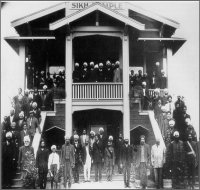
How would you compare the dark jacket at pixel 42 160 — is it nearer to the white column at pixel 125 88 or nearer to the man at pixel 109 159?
the man at pixel 109 159

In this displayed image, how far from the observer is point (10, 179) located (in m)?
12.6

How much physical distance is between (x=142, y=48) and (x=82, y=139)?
18.0 ft

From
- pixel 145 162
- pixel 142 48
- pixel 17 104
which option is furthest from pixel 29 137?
pixel 142 48

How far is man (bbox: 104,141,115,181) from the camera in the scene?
13320 mm

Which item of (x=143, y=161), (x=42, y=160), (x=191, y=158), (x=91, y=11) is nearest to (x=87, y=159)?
(x=42, y=160)

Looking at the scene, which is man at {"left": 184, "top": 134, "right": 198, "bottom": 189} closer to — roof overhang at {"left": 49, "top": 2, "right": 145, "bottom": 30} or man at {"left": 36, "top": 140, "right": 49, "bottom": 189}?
man at {"left": 36, "top": 140, "right": 49, "bottom": 189}

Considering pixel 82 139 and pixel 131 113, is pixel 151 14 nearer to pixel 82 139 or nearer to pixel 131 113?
pixel 131 113

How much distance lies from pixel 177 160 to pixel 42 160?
385 centimetres

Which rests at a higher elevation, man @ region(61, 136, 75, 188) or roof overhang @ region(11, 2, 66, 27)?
roof overhang @ region(11, 2, 66, 27)

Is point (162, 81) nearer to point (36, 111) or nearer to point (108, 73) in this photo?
point (108, 73)

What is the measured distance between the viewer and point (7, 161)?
1264cm

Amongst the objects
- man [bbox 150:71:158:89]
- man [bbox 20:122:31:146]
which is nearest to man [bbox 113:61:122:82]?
man [bbox 150:71:158:89]

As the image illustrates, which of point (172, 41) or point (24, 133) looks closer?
point (24, 133)

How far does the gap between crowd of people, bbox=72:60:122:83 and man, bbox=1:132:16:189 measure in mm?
4087
